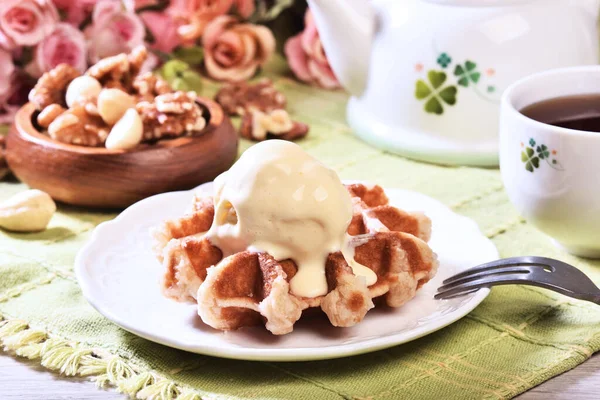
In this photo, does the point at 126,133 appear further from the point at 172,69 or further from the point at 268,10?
the point at 268,10

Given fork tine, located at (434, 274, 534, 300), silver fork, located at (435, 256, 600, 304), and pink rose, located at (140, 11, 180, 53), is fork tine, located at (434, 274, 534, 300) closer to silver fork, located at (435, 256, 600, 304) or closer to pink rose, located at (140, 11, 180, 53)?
silver fork, located at (435, 256, 600, 304)

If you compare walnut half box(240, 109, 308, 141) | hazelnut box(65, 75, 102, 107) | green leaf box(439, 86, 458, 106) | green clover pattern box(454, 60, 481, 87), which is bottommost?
walnut half box(240, 109, 308, 141)

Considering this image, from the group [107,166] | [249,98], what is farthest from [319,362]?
[249,98]

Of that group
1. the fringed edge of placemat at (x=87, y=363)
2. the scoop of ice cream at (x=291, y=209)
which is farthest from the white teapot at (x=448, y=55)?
the fringed edge of placemat at (x=87, y=363)

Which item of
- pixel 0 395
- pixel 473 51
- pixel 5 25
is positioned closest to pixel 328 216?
pixel 0 395

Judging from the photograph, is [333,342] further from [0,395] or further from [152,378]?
[0,395]

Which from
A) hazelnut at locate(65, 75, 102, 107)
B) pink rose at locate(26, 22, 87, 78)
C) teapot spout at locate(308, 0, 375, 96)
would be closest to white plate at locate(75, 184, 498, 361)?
hazelnut at locate(65, 75, 102, 107)

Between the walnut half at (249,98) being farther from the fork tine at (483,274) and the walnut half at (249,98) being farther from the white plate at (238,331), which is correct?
the fork tine at (483,274)
